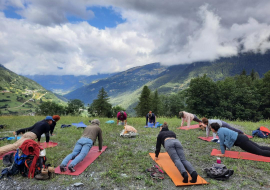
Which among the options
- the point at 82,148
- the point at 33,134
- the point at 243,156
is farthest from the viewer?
the point at 33,134

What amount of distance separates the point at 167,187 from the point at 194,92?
133ft

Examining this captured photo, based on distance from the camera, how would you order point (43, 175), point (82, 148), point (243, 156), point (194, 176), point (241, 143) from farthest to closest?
point (243, 156)
point (241, 143)
point (82, 148)
point (43, 175)
point (194, 176)

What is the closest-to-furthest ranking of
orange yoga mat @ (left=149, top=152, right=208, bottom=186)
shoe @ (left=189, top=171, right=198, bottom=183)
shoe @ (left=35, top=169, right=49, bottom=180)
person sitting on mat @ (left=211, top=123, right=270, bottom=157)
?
shoe @ (left=189, top=171, right=198, bottom=183) < orange yoga mat @ (left=149, top=152, right=208, bottom=186) < shoe @ (left=35, top=169, right=49, bottom=180) < person sitting on mat @ (left=211, top=123, right=270, bottom=157)

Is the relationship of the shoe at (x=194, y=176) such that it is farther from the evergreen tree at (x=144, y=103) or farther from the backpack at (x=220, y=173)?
the evergreen tree at (x=144, y=103)

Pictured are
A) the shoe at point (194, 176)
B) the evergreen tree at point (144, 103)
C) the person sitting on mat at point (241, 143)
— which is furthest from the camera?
the evergreen tree at point (144, 103)

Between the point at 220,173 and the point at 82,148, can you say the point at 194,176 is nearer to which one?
the point at 220,173

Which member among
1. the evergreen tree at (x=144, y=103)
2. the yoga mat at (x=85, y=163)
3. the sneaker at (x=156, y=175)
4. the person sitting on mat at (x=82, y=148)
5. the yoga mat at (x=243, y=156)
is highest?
the evergreen tree at (x=144, y=103)

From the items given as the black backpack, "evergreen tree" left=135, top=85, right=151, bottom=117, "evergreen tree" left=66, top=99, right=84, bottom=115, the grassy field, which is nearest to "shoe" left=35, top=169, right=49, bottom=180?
the grassy field

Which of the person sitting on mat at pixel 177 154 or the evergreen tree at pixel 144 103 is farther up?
the evergreen tree at pixel 144 103

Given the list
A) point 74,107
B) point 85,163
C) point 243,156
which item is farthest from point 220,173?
point 74,107

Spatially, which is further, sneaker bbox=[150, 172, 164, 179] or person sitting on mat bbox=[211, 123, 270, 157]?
person sitting on mat bbox=[211, 123, 270, 157]

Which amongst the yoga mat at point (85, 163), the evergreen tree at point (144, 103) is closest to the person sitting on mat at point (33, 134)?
the yoga mat at point (85, 163)

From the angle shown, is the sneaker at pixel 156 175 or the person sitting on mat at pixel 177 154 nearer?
the person sitting on mat at pixel 177 154

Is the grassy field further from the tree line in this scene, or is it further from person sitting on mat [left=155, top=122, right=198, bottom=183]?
the tree line
